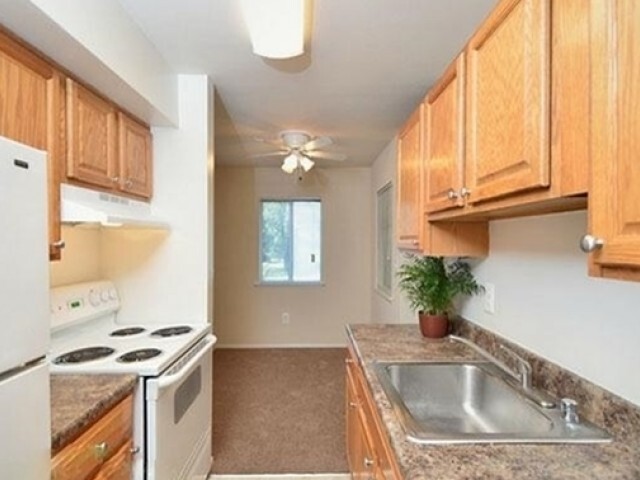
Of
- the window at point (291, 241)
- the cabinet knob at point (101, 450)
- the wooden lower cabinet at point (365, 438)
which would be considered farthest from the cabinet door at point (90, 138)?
the window at point (291, 241)

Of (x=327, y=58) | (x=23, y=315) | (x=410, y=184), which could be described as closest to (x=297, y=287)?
(x=410, y=184)

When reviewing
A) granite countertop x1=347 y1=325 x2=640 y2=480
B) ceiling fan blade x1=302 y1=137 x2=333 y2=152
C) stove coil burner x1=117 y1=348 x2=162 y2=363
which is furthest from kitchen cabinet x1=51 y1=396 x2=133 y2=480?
ceiling fan blade x1=302 y1=137 x2=333 y2=152

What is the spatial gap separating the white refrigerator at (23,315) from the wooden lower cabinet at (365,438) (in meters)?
0.82

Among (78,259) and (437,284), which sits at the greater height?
(78,259)

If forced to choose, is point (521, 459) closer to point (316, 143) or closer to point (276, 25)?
point (276, 25)

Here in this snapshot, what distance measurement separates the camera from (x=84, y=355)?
6.43 ft

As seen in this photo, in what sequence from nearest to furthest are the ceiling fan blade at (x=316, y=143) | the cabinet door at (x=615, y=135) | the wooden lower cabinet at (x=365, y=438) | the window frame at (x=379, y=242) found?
the cabinet door at (x=615, y=135) < the wooden lower cabinet at (x=365, y=438) < the ceiling fan blade at (x=316, y=143) < the window frame at (x=379, y=242)

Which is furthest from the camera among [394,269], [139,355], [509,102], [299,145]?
[394,269]

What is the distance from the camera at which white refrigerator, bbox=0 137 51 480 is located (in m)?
0.88

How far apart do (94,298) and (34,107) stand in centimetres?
115

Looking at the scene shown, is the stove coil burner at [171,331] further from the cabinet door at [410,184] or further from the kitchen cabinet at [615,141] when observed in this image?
the kitchen cabinet at [615,141]

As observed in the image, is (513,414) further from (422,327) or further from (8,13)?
(8,13)

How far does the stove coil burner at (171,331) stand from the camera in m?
2.39

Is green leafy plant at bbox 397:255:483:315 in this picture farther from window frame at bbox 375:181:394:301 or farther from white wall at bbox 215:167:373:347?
white wall at bbox 215:167:373:347
